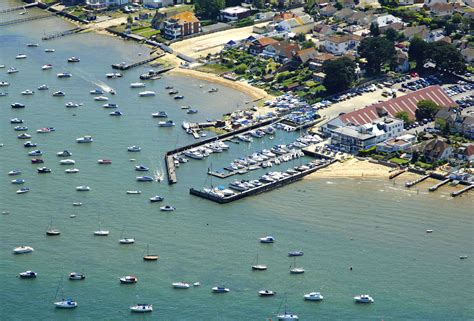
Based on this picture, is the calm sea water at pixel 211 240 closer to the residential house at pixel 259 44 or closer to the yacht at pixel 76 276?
the yacht at pixel 76 276

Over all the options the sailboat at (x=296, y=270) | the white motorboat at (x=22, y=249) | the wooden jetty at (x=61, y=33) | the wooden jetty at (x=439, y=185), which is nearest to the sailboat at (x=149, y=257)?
the white motorboat at (x=22, y=249)

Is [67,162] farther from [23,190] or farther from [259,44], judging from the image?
[259,44]

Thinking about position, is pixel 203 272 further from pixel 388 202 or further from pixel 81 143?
pixel 81 143

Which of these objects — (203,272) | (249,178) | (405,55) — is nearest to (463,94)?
(405,55)

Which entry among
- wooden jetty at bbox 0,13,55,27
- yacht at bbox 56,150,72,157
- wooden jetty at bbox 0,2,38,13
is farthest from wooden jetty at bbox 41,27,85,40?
yacht at bbox 56,150,72,157

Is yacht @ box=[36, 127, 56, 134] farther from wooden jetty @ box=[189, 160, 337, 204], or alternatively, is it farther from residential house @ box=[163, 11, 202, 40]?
residential house @ box=[163, 11, 202, 40]

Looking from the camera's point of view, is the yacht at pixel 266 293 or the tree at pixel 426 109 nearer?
the yacht at pixel 266 293
